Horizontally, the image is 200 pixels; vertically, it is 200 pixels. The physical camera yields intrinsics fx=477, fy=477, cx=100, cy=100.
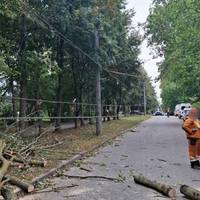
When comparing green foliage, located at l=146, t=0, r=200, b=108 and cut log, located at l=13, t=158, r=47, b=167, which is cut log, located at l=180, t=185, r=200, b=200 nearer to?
cut log, located at l=13, t=158, r=47, b=167

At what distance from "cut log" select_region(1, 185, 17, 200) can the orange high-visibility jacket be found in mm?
6497

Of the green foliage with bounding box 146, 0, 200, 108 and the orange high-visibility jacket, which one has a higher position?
the green foliage with bounding box 146, 0, 200, 108

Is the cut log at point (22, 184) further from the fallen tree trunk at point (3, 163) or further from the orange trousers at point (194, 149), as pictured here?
the orange trousers at point (194, 149)

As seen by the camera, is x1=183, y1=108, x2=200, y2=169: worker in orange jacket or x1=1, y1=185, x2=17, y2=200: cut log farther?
x1=183, y1=108, x2=200, y2=169: worker in orange jacket

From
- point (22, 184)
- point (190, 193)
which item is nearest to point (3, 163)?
point (22, 184)

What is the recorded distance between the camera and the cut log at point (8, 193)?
8367mm

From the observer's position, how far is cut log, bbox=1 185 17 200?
27.5 feet

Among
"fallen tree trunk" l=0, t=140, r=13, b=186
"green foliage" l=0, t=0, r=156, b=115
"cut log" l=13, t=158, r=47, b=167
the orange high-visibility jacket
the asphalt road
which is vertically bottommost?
the asphalt road

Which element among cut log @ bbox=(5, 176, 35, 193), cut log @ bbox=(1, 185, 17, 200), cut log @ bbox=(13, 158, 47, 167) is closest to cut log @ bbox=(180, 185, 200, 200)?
cut log @ bbox=(5, 176, 35, 193)

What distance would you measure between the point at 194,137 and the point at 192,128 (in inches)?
11.5

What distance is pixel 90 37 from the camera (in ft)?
86.9

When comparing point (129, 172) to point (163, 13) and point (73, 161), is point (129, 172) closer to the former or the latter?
point (73, 161)

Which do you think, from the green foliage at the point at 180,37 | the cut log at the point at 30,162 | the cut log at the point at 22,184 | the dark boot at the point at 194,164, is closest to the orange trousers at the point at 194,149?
the dark boot at the point at 194,164

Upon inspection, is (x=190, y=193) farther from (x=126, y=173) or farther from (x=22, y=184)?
(x=126, y=173)
